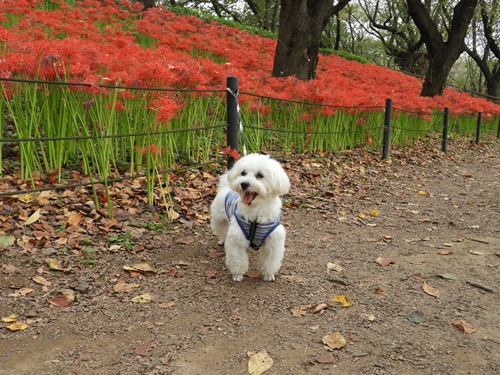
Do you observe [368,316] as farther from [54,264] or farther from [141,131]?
[141,131]

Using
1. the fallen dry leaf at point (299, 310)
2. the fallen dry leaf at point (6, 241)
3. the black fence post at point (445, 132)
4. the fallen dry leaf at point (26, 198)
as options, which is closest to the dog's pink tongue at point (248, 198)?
the fallen dry leaf at point (299, 310)

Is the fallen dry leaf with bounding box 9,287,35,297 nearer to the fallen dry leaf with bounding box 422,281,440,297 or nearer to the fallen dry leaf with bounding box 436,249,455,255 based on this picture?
the fallen dry leaf with bounding box 422,281,440,297

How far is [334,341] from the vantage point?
2.38 metres

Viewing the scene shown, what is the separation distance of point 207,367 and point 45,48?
2853mm

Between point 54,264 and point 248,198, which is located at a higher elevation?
point 248,198

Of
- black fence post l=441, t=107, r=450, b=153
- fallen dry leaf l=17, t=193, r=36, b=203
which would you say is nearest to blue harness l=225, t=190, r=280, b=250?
fallen dry leaf l=17, t=193, r=36, b=203

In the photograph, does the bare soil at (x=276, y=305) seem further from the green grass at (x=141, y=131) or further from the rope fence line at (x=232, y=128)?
the green grass at (x=141, y=131)

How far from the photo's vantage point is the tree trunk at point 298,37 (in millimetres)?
8227

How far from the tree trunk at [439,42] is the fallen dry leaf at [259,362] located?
1278cm

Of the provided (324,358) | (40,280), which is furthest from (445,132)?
(40,280)

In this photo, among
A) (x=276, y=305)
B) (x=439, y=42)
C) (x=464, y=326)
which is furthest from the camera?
(x=439, y=42)

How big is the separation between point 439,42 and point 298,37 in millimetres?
6904

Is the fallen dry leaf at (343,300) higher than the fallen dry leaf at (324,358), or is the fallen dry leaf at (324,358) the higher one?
the fallen dry leaf at (343,300)

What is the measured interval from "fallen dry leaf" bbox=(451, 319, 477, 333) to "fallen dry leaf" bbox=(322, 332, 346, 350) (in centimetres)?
73
